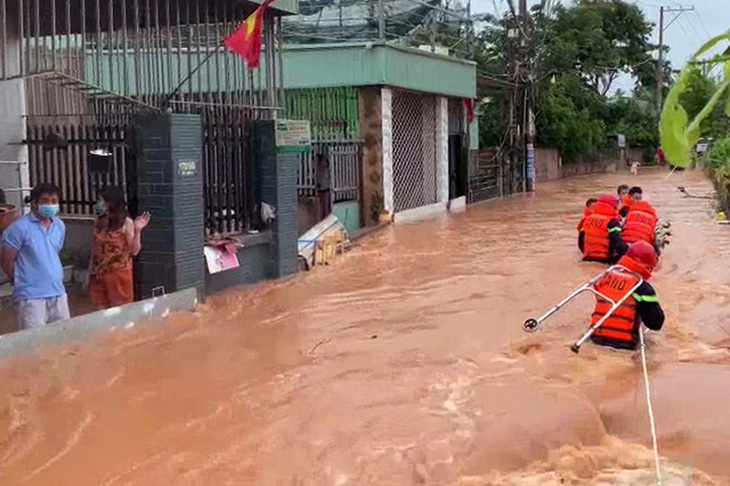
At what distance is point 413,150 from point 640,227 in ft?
36.1

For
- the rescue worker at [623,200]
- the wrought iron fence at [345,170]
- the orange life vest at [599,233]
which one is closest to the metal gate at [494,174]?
the wrought iron fence at [345,170]

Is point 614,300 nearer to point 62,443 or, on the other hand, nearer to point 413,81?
point 62,443

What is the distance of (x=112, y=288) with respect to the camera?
9.47m

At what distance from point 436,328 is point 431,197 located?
15.5m

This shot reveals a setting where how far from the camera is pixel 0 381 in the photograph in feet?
23.7

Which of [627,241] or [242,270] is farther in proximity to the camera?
[627,241]

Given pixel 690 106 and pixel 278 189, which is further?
pixel 278 189

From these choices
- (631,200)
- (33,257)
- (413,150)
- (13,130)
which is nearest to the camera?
(33,257)

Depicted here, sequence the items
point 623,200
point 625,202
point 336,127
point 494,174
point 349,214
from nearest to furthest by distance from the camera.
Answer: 1. point 625,202
2. point 623,200
3. point 349,214
4. point 336,127
5. point 494,174

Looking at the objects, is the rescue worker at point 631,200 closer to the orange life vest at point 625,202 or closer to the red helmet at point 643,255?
the orange life vest at point 625,202

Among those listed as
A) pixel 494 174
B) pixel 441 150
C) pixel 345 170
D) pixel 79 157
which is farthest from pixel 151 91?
pixel 494 174

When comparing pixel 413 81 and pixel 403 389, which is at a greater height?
pixel 413 81

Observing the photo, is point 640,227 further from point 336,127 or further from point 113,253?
point 336,127

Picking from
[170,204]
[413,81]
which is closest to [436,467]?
[170,204]
